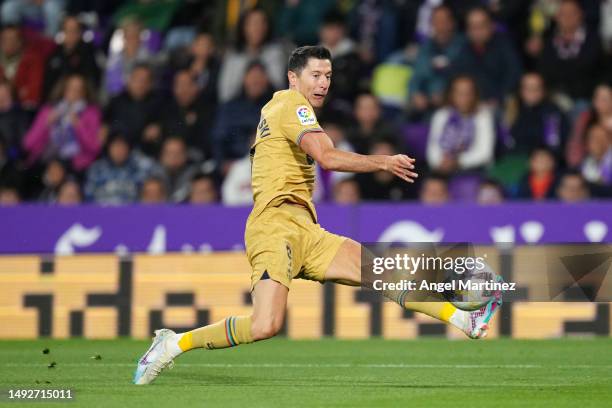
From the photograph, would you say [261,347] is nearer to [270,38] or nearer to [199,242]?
[199,242]

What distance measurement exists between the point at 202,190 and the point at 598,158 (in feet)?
13.6

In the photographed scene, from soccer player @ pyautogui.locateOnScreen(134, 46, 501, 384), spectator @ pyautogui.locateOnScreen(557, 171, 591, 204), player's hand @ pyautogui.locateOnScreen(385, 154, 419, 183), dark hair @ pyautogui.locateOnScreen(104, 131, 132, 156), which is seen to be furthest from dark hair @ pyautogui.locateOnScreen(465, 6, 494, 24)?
player's hand @ pyautogui.locateOnScreen(385, 154, 419, 183)

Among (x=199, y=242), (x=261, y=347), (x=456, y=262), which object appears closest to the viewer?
(x=456, y=262)

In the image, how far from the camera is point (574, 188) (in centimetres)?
1416

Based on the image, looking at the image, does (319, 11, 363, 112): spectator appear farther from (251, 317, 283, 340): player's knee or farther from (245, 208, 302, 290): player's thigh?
(251, 317, 283, 340): player's knee

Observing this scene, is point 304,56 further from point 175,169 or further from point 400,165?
point 175,169

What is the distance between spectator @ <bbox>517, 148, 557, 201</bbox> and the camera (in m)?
14.5

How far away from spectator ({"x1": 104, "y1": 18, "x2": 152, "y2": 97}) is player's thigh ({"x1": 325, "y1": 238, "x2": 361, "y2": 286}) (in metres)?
8.53

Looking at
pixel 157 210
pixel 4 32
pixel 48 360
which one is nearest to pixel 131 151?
pixel 157 210

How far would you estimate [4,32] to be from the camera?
17.9 metres

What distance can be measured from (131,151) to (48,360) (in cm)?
579

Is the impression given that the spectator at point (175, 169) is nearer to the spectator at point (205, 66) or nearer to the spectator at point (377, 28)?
the spectator at point (205, 66)

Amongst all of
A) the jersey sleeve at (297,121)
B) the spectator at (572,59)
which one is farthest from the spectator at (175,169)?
the jersey sleeve at (297,121)

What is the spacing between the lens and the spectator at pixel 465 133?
14.9 meters
